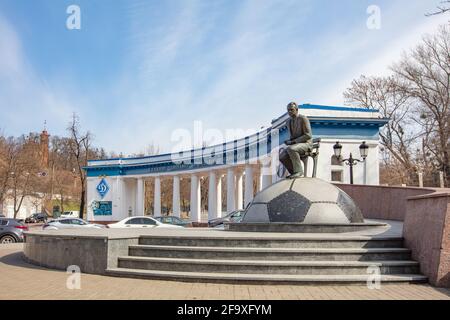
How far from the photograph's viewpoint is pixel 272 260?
8359 millimetres

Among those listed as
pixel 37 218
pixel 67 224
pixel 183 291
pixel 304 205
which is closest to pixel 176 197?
pixel 67 224

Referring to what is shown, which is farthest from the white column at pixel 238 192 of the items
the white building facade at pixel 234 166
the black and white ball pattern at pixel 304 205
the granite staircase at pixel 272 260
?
the granite staircase at pixel 272 260

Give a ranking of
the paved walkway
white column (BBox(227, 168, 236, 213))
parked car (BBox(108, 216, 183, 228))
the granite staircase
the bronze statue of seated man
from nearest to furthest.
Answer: the paved walkway < the granite staircase < the bronze statue of seated man < parked car (BBox(108, 216, 183, 228)) < white column (BBox(227, 168, 236, 213))

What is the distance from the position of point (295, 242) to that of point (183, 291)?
2.71 m

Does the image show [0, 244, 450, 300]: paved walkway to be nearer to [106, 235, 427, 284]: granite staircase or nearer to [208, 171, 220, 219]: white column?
[106, 235, 427, 284]: granite staircase

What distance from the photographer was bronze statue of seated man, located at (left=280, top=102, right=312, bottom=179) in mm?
12570

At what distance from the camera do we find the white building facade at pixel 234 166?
31281 millimetres

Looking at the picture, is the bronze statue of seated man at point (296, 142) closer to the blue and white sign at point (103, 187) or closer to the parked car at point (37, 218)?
the blue and white sign at point (103, 187)

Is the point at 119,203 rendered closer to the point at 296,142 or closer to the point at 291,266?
the point at 296,142

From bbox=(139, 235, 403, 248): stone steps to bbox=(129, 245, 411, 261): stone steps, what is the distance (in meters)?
0.22

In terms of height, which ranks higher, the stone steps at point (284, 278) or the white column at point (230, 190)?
the white column at point (230, 190)

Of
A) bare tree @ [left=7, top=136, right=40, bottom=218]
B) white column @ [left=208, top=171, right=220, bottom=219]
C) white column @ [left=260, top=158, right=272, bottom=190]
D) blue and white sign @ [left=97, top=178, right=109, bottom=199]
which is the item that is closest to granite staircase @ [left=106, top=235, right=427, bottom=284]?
white column @ [left=260, top=158, right=272, bottom=190]

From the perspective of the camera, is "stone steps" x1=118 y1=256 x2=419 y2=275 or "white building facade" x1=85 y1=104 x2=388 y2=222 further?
"white building facade" x1=85 y1=104 x2=388 y2=222

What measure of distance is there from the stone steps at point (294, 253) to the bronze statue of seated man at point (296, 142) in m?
4.36
